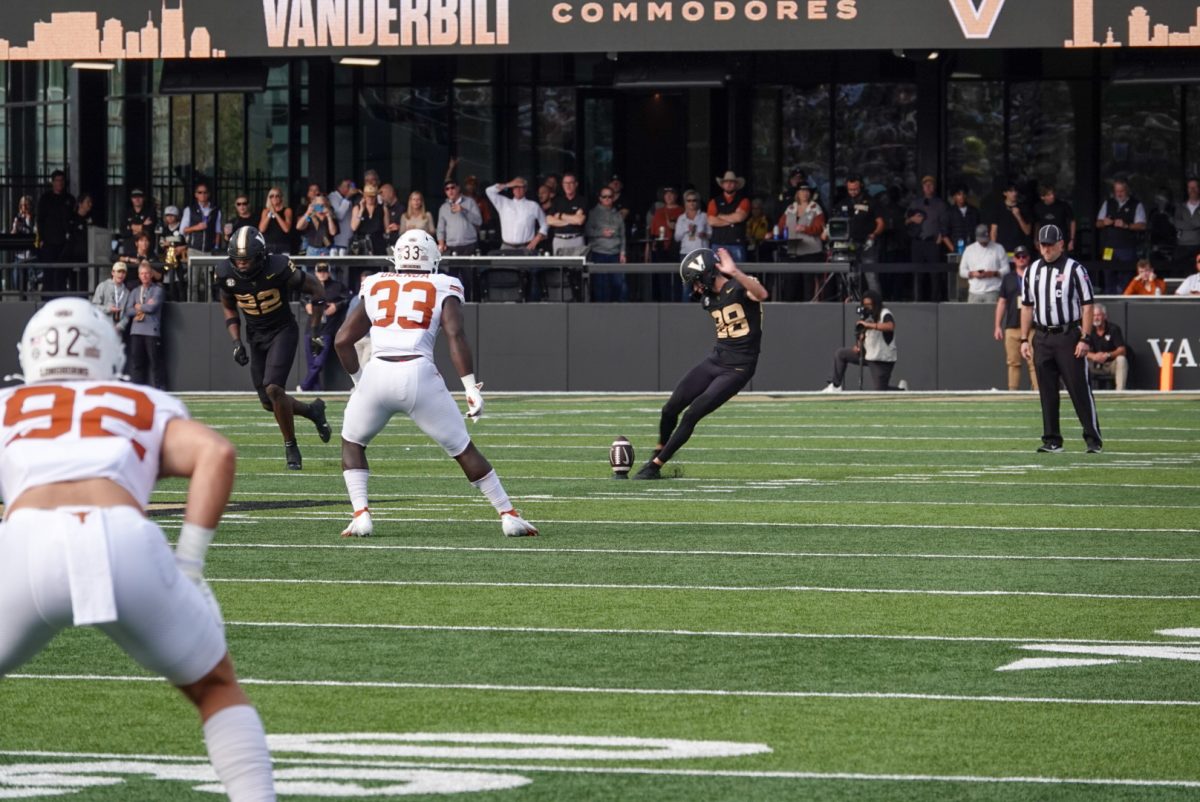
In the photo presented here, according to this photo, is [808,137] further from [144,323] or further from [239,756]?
[239,756]

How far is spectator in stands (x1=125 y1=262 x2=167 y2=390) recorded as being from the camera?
28016 mm

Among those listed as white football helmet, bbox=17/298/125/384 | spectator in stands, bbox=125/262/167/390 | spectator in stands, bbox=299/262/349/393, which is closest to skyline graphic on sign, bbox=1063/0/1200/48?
spectator in stands, bbox=299/262/349/393

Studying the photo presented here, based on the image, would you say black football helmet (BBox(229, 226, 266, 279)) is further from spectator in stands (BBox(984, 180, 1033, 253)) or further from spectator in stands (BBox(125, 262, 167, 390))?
spectator in stands (BBox(984, 180, 1033, 253))

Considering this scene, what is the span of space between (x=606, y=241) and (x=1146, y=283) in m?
6.61

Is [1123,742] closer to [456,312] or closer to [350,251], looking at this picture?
[456,312]

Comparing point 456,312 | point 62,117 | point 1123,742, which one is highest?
point 62,117

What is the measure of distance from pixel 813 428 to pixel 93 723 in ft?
50.0

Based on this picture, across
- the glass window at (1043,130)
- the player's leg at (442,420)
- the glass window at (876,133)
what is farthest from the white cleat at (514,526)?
the glass window at (1043,130)

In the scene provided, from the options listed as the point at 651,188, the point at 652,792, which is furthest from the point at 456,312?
the point at 651,188

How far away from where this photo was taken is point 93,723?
7.29m

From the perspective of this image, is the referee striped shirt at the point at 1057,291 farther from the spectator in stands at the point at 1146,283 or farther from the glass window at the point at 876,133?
the glass window at the point at 876,133

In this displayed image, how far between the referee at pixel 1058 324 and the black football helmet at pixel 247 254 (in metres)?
6.09

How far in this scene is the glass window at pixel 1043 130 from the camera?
33.8m

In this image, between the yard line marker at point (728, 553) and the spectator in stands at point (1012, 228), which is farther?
A: the spectator in stands at point (1012, 228)
